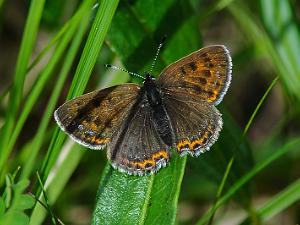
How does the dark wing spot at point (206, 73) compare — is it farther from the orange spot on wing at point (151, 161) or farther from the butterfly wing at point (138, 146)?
the orange spot on wing at point (151, 161)

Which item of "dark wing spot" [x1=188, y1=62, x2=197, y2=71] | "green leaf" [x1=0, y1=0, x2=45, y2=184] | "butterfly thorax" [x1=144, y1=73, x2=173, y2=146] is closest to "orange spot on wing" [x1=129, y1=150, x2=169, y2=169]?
"butterfly thorax" [x1=144, y1=73, x2=173, y2=146]

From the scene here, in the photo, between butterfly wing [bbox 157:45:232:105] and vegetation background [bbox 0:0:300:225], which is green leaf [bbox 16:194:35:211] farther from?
butterfly wing [bbox 157:45:232:105]

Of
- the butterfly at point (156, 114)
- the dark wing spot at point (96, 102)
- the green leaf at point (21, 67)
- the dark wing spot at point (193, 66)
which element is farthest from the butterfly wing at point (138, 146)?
the green leaf at point (21, 67)

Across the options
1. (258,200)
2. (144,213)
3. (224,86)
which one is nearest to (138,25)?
(224,86)

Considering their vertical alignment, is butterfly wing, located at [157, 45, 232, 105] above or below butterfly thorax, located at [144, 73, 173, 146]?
above

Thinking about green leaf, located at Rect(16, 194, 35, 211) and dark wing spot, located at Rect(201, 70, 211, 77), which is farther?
dark wing spot, located at Rect(201, 70, 211, 77)

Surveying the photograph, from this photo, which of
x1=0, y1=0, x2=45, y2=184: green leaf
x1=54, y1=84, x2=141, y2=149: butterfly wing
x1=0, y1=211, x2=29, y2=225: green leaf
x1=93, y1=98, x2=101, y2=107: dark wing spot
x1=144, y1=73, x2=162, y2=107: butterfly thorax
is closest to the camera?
x1=0, y1=211, x2=29, y2=225: green leaf

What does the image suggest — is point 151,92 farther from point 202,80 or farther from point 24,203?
point 24,203
